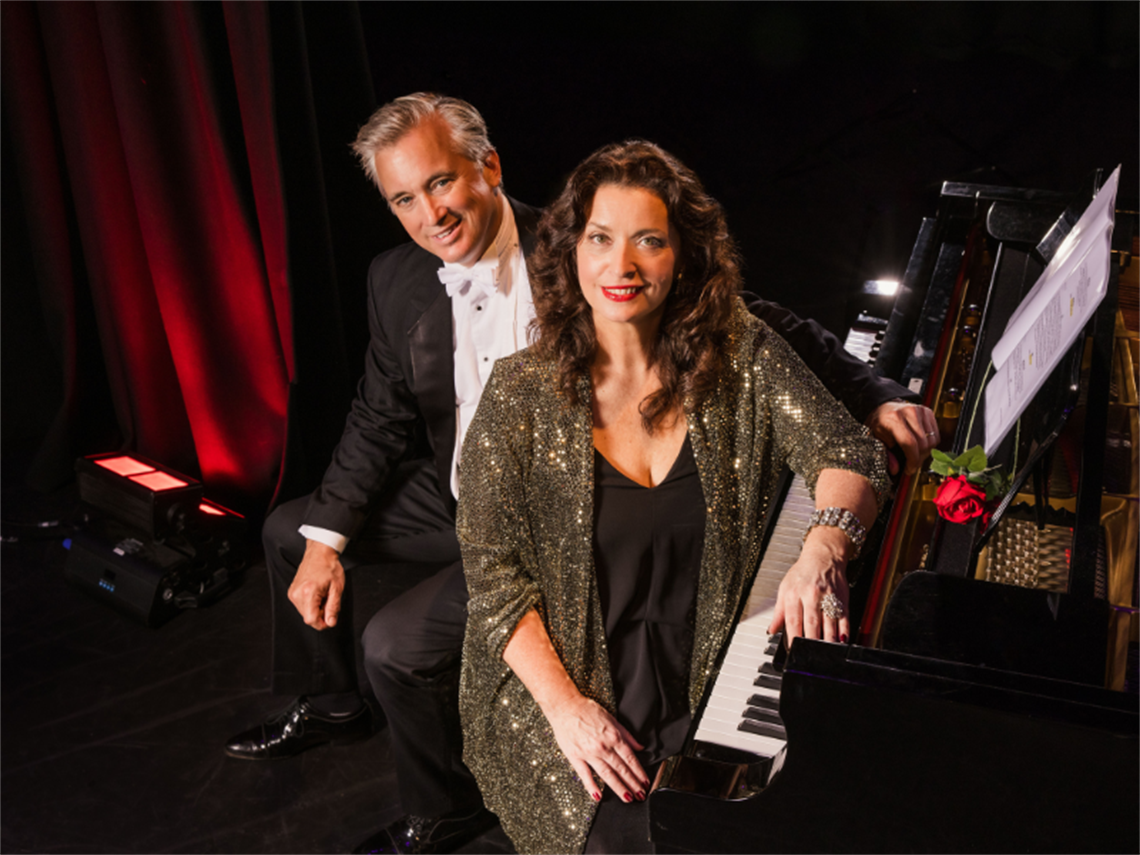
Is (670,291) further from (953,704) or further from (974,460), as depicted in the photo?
(953,704)

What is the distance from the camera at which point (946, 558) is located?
5.68 ft

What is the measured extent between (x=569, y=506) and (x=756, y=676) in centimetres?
46

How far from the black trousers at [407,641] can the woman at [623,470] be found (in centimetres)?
40

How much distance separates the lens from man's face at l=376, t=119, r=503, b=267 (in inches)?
89.4

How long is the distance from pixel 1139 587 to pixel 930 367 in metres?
0.71

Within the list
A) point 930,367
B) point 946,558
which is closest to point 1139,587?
point 946,558

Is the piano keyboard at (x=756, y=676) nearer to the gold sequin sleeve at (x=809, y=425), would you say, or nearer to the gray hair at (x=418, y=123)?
the gold sequin sleeve at (x=809, y=425)

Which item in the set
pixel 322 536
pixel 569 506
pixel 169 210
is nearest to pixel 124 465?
pixel 169 210

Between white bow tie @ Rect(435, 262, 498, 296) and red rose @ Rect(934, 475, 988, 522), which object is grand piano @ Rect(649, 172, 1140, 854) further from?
white bow tie @ Rect(435, 262, 498, 296)

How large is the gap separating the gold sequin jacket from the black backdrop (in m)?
1.76

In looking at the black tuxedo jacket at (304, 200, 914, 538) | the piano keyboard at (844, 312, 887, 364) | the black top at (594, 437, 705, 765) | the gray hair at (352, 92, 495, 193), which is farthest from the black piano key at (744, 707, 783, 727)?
the piano keyboard at (844, 312, 887, 364)

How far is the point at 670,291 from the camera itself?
1828 mm

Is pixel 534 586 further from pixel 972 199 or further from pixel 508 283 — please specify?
pixel 972 199

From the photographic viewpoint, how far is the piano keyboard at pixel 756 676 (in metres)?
1.52
